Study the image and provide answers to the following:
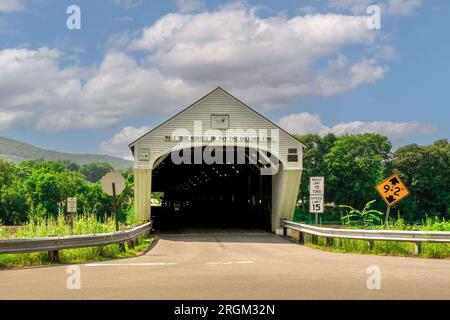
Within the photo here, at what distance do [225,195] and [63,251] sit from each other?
4575 cm

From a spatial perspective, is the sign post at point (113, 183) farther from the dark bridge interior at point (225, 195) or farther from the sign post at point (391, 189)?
the dark bridge interior at point (225, 195)

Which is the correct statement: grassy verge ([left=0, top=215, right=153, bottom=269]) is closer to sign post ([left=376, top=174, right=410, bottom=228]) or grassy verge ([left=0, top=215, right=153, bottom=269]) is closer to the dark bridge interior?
sign post ([left=376, top=174, right=410, bottom=228])

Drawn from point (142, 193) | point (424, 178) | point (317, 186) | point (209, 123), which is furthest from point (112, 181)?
point (424, 178)

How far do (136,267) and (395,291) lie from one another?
6.18 metres

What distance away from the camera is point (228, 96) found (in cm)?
2870

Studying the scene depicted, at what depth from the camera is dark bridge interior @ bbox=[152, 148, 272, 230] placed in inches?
1449

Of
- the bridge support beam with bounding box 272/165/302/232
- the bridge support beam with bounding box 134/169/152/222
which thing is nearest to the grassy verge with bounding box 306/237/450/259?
the bridge support beam with bounding box 272/165/302/232

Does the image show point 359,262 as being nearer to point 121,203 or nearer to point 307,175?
point 307,175

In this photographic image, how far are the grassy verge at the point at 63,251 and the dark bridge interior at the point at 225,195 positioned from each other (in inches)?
646

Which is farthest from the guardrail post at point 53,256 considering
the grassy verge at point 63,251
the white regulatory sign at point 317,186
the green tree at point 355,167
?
the green tree at point 355,167

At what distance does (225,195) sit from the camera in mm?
60469

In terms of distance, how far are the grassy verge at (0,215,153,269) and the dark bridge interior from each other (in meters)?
16.4

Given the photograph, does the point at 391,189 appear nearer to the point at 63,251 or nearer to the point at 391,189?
the point at 391,189
